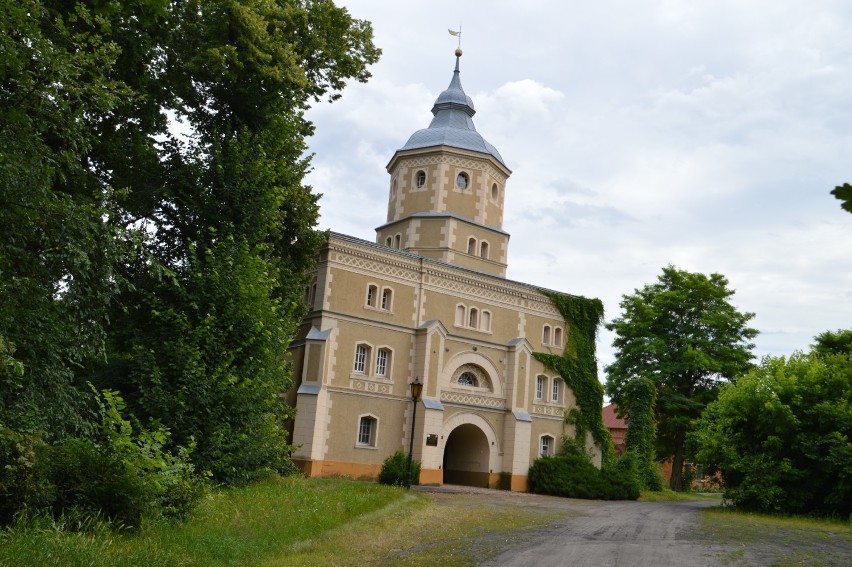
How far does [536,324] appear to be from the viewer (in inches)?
1367

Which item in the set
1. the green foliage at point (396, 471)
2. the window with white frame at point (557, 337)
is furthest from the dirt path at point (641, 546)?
the window with white frame at point (557, 337)

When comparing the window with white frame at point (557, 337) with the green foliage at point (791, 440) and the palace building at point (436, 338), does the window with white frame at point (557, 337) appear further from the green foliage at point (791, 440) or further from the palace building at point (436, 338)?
the green foliage at point (791, 440)

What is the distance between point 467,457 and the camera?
3334cm

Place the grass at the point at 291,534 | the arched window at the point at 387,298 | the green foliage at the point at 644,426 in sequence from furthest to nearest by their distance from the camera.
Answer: the green foliage at the point at 644,426, the arched window at the point at 387,298, the grass at the point at 291,534

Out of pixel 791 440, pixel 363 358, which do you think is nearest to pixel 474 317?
pixel 363 358

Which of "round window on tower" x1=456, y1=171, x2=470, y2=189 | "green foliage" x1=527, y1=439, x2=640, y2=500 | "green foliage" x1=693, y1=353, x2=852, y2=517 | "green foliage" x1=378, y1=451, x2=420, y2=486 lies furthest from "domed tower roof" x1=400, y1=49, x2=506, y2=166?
"green foliage" x1=693, y1=353, x2=852, y2=517

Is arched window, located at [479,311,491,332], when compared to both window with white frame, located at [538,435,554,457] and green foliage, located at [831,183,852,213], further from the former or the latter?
green foliage, located at [831,183,852,213]

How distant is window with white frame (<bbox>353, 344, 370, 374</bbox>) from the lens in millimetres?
29969

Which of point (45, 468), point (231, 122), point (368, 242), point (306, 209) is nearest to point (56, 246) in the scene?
point (45, 468)

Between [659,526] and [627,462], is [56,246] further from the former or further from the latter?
[627,462]

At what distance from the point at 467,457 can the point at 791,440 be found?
1368cm

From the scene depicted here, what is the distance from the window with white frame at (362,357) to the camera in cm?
2997

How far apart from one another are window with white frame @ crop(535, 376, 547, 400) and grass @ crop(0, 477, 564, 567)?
47.0 feet

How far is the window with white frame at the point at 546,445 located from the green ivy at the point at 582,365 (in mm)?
1223
